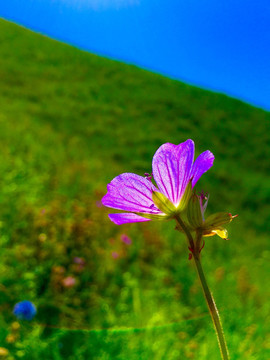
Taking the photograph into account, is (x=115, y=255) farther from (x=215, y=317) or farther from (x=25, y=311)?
(x=215, y=317)

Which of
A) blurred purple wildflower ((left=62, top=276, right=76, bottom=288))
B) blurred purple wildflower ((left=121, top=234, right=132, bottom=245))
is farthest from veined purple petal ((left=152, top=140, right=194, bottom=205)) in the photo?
blurred purple wildflower ((left=121, top=234, right=132, bottom=245))

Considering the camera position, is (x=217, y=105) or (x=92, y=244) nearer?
(x=92, y=244)

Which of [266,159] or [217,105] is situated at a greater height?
[217,105]

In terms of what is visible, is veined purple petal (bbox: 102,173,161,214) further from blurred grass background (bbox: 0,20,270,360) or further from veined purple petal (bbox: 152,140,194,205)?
blurred grass background (bbox: 0,20,270,360)

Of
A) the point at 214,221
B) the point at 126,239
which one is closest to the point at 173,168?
the point at 214,221

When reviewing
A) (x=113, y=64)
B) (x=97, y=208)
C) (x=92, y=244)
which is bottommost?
(x=92, y=244)

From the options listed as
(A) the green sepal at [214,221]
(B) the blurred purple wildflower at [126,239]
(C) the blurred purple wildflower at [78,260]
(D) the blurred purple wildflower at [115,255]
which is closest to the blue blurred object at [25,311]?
(C) the blurred purple wildflower at [78,260]

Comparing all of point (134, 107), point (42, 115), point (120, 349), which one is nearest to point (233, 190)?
point (42, 115)

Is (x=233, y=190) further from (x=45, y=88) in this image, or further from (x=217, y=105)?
(x=217, y=105)
